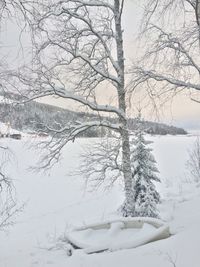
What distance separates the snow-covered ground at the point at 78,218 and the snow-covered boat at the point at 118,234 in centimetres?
27

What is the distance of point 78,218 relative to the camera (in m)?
17.4

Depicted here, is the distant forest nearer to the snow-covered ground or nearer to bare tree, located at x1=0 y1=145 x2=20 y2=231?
the snow-covered ground

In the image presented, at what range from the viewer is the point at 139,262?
6.02 metres

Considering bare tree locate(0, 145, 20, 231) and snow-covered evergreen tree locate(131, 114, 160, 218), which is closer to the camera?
bare tree locate(0, 145, 20, 231)

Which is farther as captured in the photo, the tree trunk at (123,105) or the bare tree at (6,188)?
the tree trunk at (123,105)

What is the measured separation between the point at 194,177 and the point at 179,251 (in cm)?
1932

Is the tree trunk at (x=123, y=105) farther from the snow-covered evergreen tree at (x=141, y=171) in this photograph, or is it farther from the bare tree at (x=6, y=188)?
the bare tree at (x=6, y=188)

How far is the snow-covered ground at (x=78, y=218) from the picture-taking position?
6.28 m

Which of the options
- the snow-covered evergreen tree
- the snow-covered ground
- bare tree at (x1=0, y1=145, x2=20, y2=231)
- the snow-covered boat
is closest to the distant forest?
the snow-covered ground

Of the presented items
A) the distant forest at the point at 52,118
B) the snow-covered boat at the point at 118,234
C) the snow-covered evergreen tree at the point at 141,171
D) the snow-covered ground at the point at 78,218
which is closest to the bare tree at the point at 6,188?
the snow-covered ground at the point at 78,218

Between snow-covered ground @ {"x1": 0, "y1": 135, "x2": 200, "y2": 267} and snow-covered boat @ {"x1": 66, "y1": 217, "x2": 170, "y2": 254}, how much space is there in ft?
0.87

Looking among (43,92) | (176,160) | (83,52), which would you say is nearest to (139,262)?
(43,92)

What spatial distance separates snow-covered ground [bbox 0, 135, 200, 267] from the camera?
6281 mm

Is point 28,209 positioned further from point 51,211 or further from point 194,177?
point 194,177
